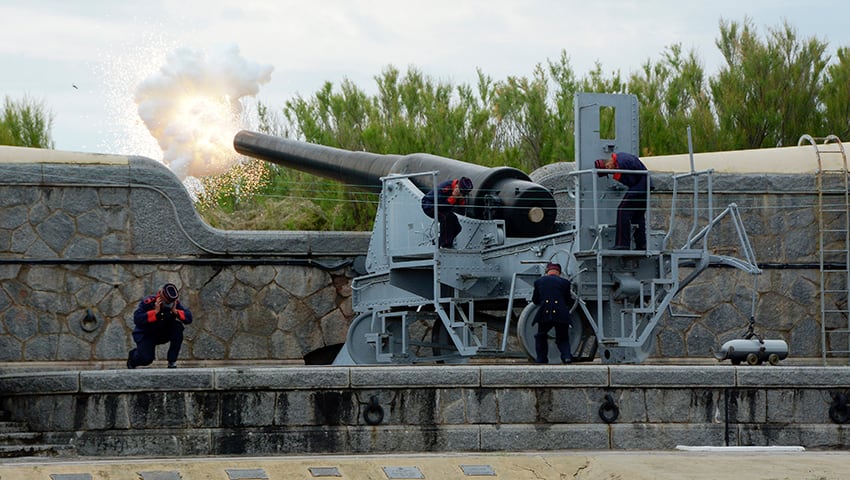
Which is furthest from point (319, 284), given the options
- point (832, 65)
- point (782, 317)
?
point (832, 65)

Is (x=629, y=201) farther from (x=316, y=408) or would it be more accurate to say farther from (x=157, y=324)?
(x=157, y=324)

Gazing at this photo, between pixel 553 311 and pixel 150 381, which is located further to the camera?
pixel 553 311

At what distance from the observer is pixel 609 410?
14.4 metres

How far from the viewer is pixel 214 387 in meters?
14.0

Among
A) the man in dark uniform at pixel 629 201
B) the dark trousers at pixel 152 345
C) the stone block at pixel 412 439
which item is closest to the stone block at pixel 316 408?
the stone block at pixel 412 439

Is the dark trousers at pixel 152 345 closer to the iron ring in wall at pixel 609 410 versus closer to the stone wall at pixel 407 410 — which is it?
the stone wall at pixel 407 410

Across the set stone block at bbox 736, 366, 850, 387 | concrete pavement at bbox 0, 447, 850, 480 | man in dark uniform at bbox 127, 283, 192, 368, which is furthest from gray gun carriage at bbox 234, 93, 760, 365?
concrete pavement at bbox 0, 447, 850, 480

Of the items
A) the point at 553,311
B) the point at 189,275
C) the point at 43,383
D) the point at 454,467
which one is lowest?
the point at 454,467

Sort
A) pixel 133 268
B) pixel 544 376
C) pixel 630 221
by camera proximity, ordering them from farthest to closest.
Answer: pixel 133 268, pixel 630 221, pixel 544 376

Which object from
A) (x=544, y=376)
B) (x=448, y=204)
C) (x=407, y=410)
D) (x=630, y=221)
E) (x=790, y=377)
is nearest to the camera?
(x=407, y=410)

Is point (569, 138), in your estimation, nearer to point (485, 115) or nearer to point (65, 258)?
point (485, 115)

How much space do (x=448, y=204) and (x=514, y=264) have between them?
975 mm

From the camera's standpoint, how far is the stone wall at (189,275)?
20062 mm

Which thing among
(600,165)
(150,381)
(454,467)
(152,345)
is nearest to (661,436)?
(454,467)
